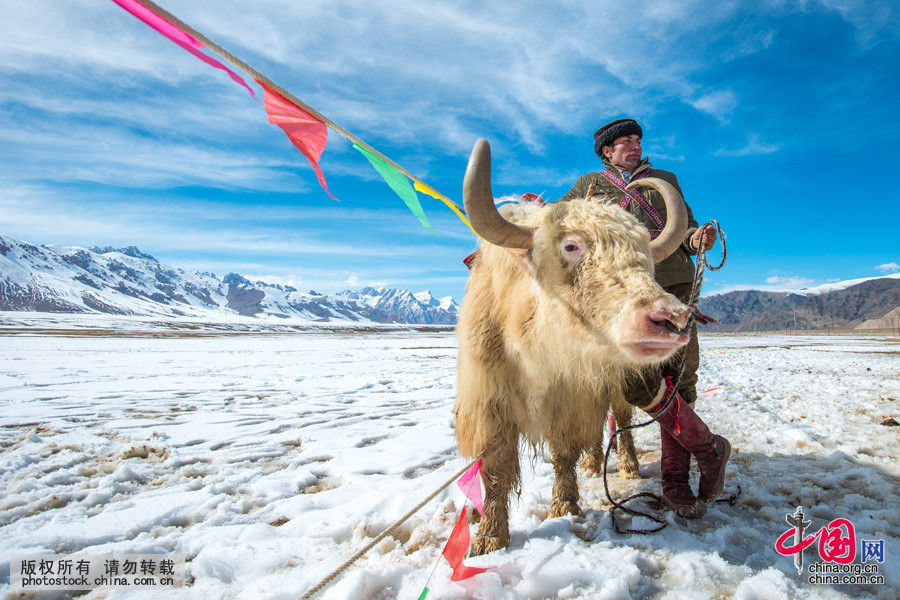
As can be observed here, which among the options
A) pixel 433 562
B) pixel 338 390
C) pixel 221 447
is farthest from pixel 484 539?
pixel 338 390

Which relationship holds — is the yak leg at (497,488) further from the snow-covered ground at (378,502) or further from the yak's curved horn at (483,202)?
the yak's curved horn at (483,202)

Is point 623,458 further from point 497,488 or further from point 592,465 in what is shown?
point 497,488

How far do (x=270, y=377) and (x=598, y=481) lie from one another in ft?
26.3

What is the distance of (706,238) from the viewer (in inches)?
98.1

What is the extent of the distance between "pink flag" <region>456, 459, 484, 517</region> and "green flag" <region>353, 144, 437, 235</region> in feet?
4.27

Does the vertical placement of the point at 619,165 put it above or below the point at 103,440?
above

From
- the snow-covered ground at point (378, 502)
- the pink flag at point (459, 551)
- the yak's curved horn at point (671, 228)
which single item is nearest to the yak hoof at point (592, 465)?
the snow-covered ground at point (378, 502)

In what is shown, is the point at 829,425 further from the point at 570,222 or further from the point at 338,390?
the point at 338,390

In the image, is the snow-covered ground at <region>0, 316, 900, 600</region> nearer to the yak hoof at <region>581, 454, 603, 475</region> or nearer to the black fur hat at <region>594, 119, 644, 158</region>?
the yak hoof at <region>581, 454, 603, 475</region>

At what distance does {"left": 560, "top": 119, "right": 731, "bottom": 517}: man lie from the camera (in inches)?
94.0

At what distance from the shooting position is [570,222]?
2080mm

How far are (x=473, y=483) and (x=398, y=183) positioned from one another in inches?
63.2

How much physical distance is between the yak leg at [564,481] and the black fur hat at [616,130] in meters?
2.09

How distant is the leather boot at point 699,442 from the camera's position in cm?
238
